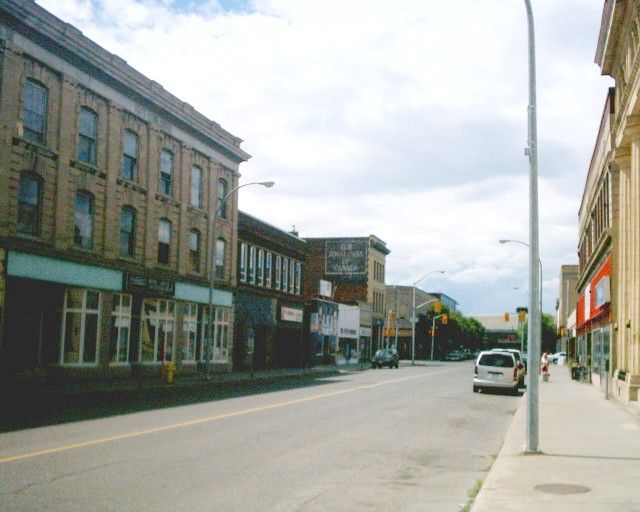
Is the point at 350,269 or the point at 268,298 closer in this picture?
the point at 268,298

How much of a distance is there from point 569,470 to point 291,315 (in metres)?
44.2

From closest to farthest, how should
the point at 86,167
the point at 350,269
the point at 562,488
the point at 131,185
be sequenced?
the point at 562,488 → the point at 86,167 → the point at 131,185 → the point at 350,269

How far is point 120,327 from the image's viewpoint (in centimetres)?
3294

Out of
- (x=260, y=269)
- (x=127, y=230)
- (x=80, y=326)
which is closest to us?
(x=80, y=326)

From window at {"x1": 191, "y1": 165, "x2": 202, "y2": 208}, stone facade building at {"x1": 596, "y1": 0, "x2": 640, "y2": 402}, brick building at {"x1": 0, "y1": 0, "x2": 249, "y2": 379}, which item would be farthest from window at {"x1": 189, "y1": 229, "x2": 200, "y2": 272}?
stone facade building at {"x1": 596, "y1": 0, "x2": 640, "y2": 402}

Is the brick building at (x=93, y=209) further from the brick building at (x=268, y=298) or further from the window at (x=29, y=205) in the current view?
the brick building at (x=268, y=298)

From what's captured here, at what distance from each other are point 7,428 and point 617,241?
21.7m

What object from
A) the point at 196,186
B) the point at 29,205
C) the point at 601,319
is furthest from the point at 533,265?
the point at 196,186

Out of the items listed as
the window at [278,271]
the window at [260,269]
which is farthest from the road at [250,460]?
the window at [278,271]

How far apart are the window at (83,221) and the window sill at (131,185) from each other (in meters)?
2.16

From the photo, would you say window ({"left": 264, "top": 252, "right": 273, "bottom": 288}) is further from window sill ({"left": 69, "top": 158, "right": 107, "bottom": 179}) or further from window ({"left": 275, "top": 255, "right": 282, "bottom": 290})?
window sill ({"left": 69, "top": 158, "right": 107, "bottom": 179})

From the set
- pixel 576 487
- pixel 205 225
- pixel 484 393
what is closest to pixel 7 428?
pixel 576 487

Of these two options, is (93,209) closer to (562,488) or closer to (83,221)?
(83,221)

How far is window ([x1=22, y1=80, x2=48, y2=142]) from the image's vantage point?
27.0 meters
